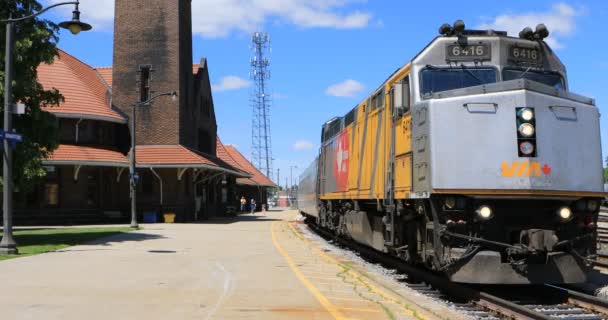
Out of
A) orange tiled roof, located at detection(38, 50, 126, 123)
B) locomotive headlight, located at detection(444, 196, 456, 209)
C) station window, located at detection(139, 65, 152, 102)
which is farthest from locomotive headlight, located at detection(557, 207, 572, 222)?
station window, located at detection(139, 65, 152, 102)

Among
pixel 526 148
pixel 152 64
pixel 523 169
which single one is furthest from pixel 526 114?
pixel 152 64

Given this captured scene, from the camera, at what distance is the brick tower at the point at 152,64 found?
117 feet

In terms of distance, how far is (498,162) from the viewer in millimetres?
9039

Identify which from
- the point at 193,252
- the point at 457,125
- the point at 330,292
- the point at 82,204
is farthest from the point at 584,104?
the point at 82,204

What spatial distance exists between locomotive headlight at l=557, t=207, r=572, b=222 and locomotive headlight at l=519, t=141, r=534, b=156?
0.99m

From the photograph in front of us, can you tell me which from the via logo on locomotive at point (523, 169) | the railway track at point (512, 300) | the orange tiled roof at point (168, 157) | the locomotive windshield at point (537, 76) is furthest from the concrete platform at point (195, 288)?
the orange tiled roof at point (168, 157)

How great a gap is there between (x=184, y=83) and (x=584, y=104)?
30.0 meters

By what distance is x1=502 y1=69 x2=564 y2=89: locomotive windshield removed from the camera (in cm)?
1012

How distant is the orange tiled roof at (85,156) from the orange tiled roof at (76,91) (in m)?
1.76

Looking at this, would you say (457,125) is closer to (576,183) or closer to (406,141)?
(406,141)

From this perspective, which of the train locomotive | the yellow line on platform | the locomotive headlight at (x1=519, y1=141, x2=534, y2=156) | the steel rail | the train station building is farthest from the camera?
the train station building

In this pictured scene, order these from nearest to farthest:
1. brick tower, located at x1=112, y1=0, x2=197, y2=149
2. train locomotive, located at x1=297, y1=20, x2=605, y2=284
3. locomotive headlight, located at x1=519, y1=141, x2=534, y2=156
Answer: train locomotive, located at x1=297, y1=20, x2=605, y2=284, locomotive headlight, located at x1=519, y1=141, x2=534, y2=156, brick tower, located at x1=112, y1=0, x2=197, y2=149

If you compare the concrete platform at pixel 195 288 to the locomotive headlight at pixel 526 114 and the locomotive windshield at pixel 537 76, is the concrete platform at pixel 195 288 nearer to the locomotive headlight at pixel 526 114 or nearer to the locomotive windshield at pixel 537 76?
the locomotive headlight at pixel 526 114

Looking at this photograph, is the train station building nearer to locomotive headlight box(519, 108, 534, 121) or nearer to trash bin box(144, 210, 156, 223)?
trash bin box(144, 210, 156, 223)
